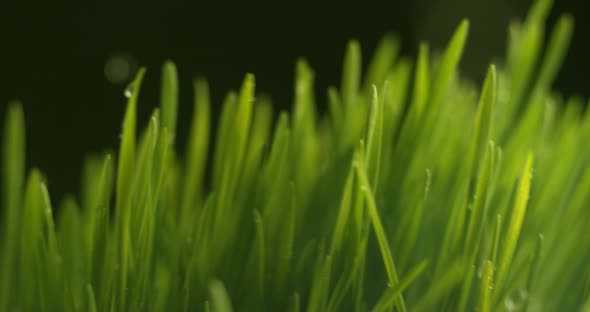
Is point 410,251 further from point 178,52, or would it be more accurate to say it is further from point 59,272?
point 178,52

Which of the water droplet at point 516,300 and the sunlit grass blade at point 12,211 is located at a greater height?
the sunlit grass blade at point 12,211

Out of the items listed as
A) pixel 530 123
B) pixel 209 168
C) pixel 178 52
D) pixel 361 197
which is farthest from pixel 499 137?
pixel 209 168

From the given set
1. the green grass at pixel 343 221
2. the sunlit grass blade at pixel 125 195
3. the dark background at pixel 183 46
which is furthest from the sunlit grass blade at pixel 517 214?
the dark background at pixel 183 46

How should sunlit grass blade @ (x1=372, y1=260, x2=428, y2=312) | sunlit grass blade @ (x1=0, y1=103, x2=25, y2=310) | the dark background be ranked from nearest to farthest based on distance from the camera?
sunlit grass blade @ (x1=372, y1=260, x2=428, y2=312), sunlit grass blade @ (x1=0, y1=103, x2=25, y2=310), the dark background

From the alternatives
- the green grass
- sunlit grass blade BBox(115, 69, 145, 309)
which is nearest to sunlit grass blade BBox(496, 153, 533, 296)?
the green grass

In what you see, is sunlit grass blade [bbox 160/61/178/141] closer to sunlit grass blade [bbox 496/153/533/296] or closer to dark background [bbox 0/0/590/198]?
sunlit grass blade [bbox 496/153/533/296]

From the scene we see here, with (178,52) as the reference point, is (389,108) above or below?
below

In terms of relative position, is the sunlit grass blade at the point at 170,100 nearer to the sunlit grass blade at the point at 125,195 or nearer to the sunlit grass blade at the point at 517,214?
the sunlit grass blade at the point at 125,195
